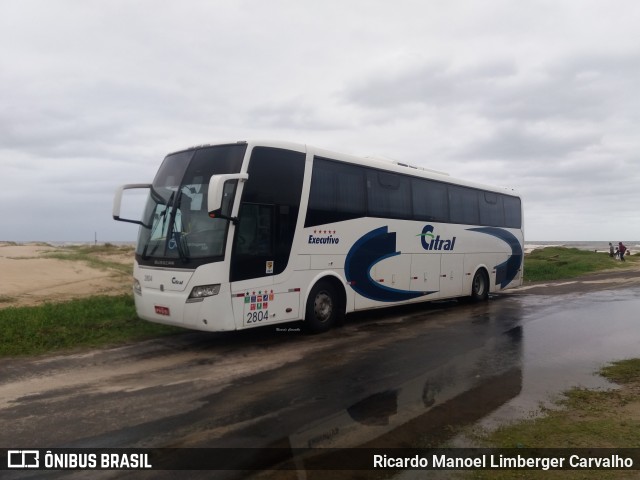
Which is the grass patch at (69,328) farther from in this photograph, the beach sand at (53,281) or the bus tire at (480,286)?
the bus tire at (480,286)

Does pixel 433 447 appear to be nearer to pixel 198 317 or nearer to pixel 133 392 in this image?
pixel 133 392

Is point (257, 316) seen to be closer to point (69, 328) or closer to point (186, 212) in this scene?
point (186, 212)

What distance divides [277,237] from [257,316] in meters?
1.52

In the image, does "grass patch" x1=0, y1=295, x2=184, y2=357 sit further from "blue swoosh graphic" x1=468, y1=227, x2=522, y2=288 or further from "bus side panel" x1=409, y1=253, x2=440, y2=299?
"blue swoosh graphic" x1=468, y1=227, x2=522, y2=288

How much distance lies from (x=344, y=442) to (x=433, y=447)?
32.7 inches

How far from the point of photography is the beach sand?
1516cm

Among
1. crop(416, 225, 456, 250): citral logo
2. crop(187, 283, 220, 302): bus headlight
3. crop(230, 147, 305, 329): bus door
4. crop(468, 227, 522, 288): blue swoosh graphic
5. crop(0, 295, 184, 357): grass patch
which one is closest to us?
crop(187, 283, 220, 302): bus headlight

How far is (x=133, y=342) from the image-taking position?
969 centimetres

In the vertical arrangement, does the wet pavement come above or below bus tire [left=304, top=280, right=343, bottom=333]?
below

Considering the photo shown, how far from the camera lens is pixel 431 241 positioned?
13625 mm

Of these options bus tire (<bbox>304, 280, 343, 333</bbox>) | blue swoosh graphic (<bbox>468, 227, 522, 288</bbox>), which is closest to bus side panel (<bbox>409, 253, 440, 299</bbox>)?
bus tire (<bbox>304, 280, 343, 333</bbox>)

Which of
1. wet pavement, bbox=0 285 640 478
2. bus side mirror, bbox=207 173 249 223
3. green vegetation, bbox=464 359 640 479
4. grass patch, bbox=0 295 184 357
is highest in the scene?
bus side mirror, bbox=207 173 249 223

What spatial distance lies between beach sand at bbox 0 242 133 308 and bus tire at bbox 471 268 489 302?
37.9 ft

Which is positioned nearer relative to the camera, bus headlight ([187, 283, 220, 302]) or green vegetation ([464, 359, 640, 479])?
green vegetation ([464, 359, 640, 479])
